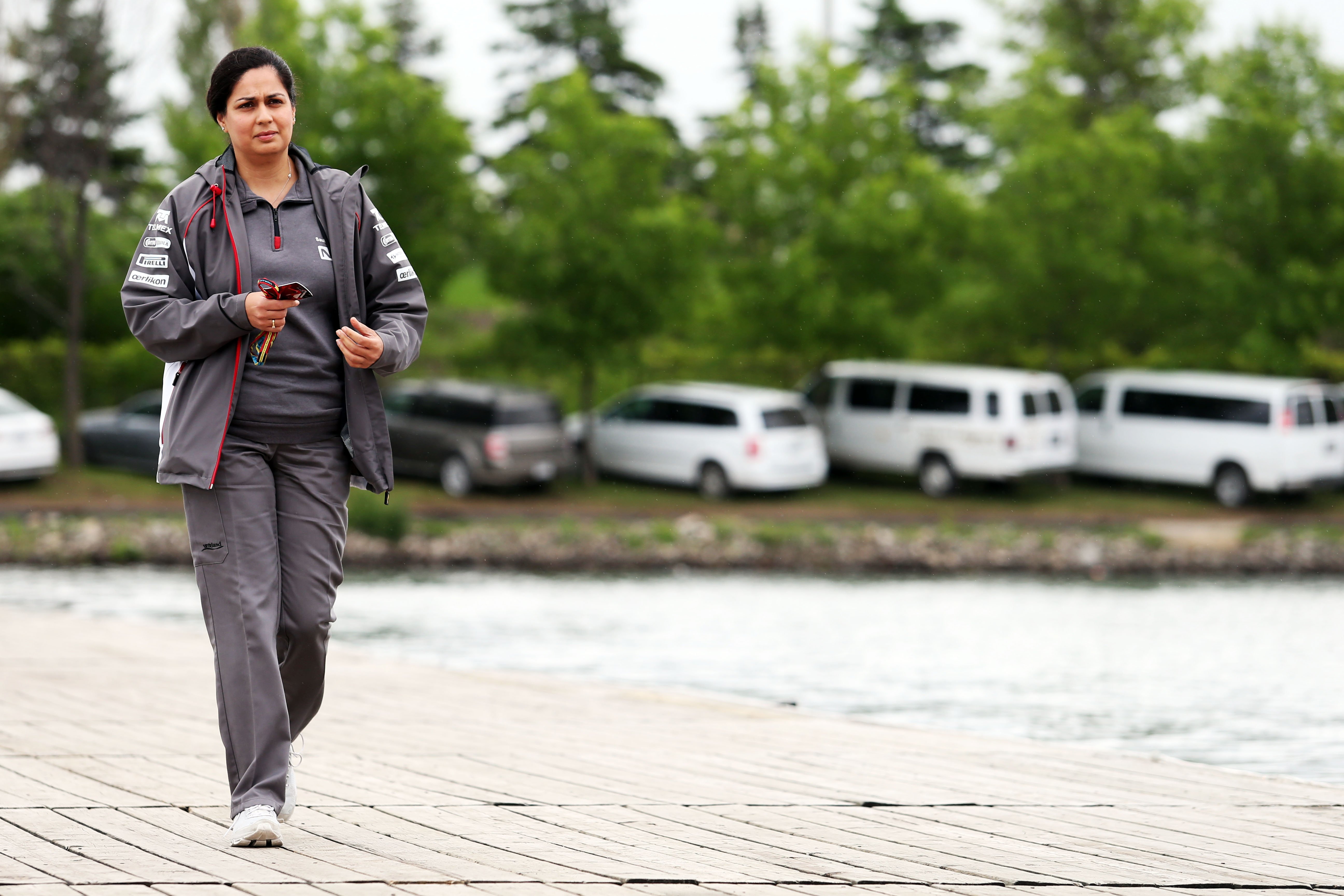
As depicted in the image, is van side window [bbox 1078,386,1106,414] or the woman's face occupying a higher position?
the woman's face

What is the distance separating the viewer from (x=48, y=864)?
4262mm

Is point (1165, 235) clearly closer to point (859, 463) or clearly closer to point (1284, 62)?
point (1284, 62)

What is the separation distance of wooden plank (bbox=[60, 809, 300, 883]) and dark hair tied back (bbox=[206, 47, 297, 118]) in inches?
76.1

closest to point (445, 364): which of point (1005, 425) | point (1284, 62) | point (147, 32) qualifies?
point (147, 32)

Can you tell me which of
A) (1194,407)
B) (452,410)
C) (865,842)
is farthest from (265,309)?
(1194,407)

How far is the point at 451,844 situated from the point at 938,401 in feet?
84.1

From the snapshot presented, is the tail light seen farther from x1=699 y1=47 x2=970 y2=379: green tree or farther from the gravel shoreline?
x1=699 y1=47 x2=970 y2=379: green tree

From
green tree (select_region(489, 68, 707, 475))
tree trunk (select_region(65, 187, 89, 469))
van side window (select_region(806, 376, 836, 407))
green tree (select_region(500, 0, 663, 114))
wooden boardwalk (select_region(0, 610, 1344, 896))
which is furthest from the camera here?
green tree (select_region(500, 0, 663, 114))

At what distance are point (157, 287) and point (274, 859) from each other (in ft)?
4.94

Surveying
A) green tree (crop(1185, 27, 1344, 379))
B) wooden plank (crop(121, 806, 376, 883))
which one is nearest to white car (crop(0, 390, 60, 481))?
green tree (crop(1185, 27, 1344, 379))

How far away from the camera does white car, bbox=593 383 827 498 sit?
28.2m

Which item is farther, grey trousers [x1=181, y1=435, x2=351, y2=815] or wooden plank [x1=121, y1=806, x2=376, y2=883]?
grey trousers [x1=181, y1=435, x2=351, y2=815]

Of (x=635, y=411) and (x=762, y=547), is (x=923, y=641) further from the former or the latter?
(x=635, y=411)

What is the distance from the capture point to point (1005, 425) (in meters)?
29.0
